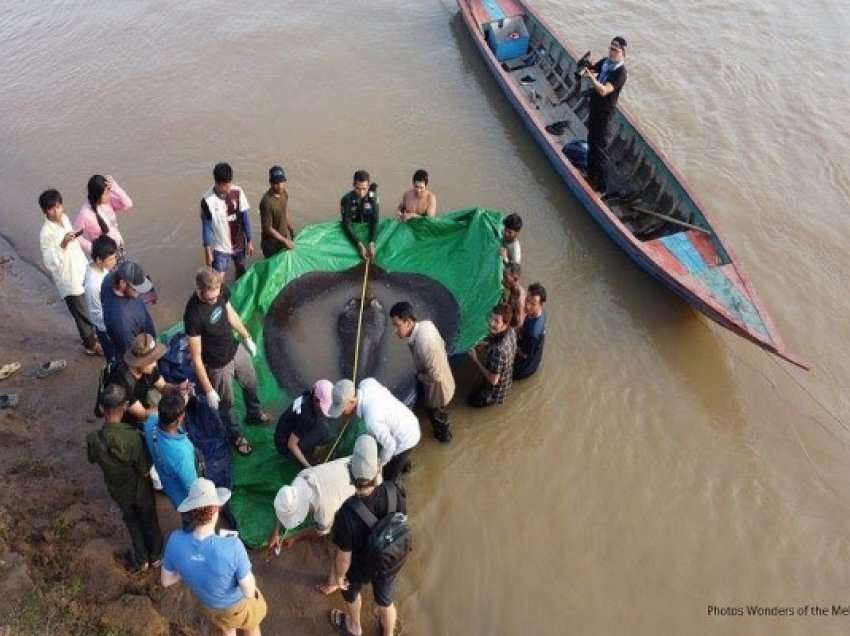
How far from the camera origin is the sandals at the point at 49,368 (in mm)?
6699

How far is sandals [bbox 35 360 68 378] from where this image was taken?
6699mm

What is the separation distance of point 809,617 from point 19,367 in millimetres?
Result: 7641

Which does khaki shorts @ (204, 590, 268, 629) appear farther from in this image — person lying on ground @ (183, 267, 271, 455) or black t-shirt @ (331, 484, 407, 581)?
person lying on ground @ (183, 267, 271, 455)

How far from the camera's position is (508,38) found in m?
11.7

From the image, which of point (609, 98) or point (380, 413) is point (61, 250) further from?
point (609, 98)

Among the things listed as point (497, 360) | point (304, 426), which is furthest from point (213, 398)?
point (497, 360)

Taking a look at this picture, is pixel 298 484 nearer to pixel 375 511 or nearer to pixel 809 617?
pixel 375 511

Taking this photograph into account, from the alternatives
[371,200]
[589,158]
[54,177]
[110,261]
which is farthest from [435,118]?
[110,261]

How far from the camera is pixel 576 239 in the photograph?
344 inches

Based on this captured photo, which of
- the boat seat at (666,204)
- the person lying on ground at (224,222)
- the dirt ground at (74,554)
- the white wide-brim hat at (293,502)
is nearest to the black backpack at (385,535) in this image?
the white wide-brim hat at (293,502)

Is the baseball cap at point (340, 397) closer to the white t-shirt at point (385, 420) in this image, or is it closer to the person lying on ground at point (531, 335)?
the white t-shirt at point (385, 420)

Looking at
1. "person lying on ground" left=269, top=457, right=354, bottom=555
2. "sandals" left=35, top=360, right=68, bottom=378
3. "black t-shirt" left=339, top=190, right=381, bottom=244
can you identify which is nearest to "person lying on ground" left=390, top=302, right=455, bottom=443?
"person lying on ground" left=269, top=457, right=354, bottom=555

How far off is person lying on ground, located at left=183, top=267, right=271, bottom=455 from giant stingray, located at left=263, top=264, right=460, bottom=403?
0.71 metres

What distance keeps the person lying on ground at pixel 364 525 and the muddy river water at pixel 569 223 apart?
2.41 ft
